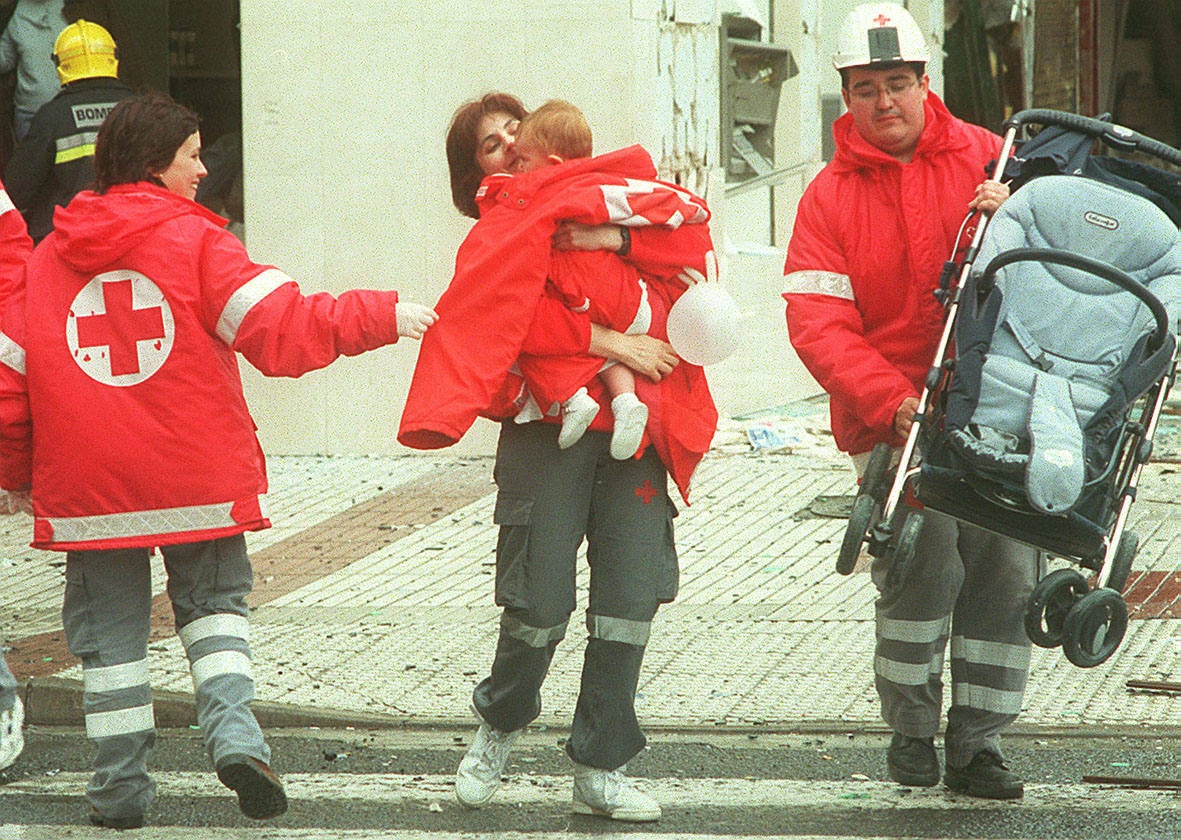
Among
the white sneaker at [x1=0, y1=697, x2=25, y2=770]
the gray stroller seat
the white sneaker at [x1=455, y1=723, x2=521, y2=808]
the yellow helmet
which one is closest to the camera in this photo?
the gray stroller seat

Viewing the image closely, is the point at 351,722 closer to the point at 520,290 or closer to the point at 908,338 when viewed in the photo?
the point at 520,290

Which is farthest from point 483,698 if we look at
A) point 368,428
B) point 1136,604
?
point 368,428

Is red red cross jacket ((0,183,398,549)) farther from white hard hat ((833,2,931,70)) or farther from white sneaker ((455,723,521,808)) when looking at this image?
white hard hat ((833,2,931,70))

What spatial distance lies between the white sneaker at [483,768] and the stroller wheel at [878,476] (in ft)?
3.81

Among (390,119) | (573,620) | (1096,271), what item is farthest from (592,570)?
(390,119)

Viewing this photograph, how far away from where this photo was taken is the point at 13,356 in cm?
480

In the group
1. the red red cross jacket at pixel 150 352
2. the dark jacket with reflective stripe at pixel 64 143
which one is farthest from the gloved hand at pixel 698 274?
the dark jacket with reflective stripe at pixel 64 143

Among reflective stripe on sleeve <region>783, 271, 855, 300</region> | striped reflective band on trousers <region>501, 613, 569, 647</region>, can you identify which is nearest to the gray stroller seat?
reflective stripe on sleeve <region>783, 271, 855, 300</region>

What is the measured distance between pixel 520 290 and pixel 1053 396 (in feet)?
4.49

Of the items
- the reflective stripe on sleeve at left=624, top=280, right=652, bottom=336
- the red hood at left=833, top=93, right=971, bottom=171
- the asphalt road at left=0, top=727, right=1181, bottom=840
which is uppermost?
the red hood at left=833, top=93, right=971, bottom=171

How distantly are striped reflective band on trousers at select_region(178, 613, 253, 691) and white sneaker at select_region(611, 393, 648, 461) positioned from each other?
1111mm

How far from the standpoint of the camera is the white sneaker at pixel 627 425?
4.67 m

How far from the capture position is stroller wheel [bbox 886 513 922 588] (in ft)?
15.4

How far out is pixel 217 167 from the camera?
36.5 feet
